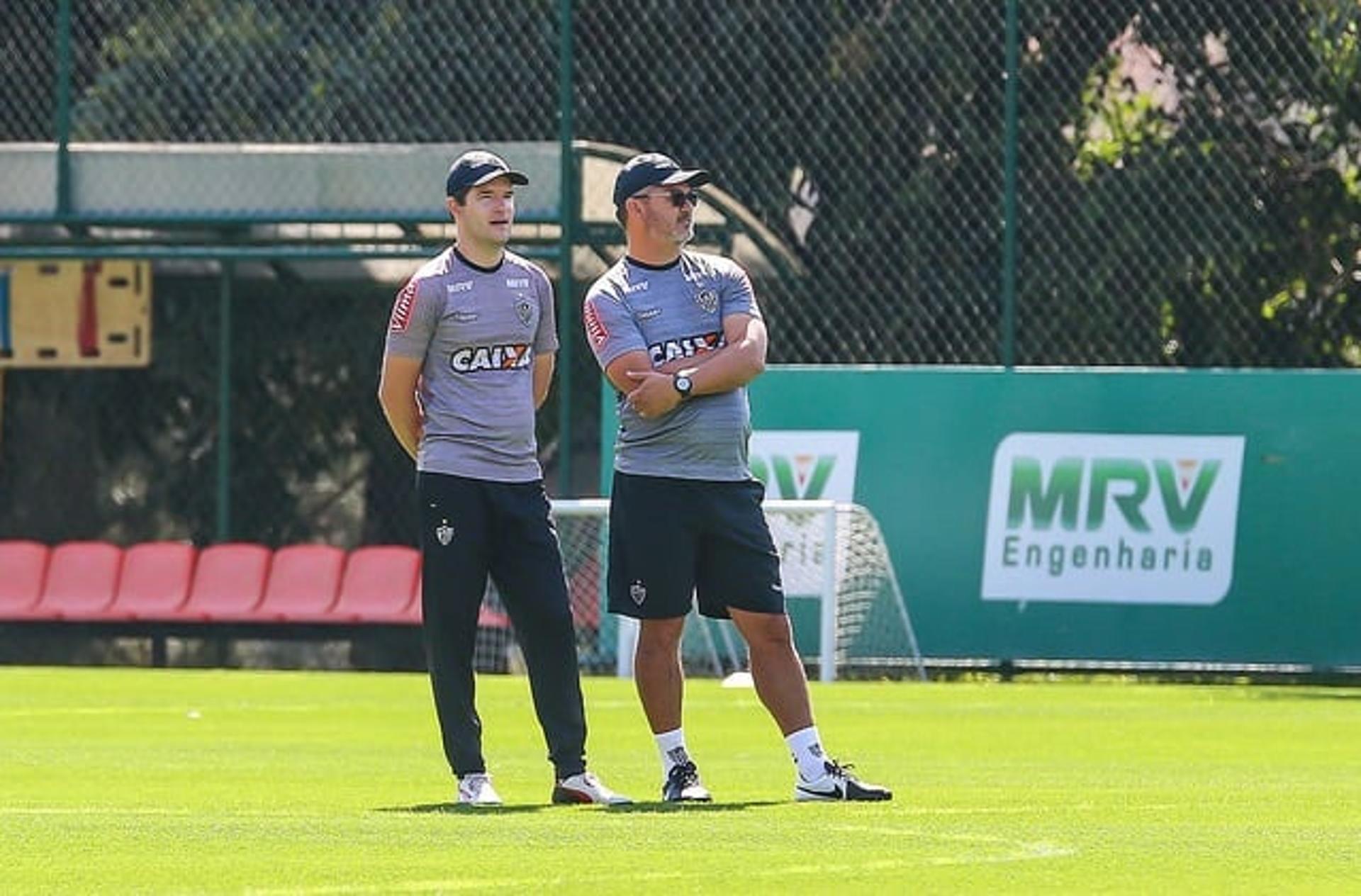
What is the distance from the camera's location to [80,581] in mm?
22266

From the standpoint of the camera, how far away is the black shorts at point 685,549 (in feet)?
33.3

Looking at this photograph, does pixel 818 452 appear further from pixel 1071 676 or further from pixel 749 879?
pixel 749 879

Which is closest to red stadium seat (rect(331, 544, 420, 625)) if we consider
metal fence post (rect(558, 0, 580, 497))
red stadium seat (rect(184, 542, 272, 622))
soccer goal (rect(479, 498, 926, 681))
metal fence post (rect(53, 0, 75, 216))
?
red stadium seat (rect(184, 542, 272, 622))

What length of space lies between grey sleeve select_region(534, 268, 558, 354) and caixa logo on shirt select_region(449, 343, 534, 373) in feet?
0.41

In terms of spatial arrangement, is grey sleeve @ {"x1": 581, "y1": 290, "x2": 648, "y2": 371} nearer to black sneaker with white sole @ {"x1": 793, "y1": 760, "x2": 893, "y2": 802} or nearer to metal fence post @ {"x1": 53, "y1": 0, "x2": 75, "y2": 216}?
black sneaker with white sole @ {"x1": 793, "y1": 760, "x2": 893, "y2": 802}

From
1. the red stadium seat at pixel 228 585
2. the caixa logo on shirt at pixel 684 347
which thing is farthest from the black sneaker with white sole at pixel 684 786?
the red stadium seat at pixel 228 585

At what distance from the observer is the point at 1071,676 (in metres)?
19.8

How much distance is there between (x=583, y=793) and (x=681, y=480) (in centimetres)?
99

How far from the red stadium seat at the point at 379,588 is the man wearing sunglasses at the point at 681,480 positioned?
36.1 feet

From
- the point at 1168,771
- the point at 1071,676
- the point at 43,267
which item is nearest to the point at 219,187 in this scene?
the point at 43,267

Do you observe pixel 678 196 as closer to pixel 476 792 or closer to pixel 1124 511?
pixel 476 792

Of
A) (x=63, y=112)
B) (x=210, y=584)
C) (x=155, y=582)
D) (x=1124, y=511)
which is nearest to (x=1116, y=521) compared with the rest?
(x=1124, y=511)

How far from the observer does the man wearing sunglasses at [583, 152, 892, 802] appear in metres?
10.1

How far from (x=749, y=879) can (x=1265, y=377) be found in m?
12.3
